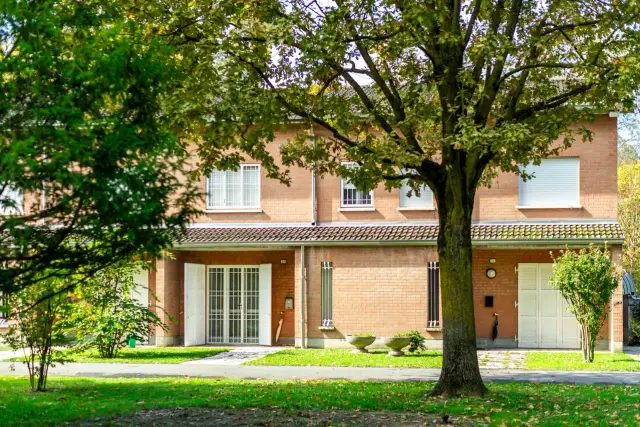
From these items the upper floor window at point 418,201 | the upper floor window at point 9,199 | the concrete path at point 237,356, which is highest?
the upper floor window at point 418,201

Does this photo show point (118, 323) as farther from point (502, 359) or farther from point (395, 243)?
point (502, 359)

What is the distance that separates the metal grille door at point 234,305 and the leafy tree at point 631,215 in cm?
2400

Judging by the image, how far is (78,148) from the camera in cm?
711

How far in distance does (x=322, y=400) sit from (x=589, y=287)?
10229 millimetres

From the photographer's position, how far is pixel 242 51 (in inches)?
551

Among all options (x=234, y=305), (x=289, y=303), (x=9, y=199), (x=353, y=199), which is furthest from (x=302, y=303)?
(x=9, y=199)

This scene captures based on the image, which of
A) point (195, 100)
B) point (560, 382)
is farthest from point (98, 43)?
point (560, 382)

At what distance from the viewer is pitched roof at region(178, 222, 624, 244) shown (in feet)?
79.6

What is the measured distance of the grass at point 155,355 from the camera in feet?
73.6

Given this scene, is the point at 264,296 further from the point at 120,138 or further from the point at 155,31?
the point at 120,138

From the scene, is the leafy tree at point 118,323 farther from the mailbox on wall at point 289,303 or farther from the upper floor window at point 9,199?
the upper floor window at point 9,199

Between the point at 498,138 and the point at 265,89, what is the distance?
3.92 meters

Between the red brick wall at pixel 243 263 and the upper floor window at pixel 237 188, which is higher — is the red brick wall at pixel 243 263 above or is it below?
below

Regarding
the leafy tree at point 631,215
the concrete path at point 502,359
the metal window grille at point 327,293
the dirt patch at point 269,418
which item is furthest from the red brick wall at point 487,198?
the leafy tree at point 631,215
